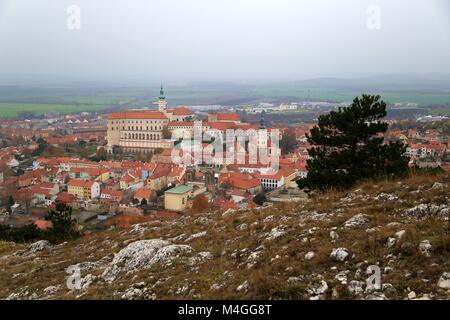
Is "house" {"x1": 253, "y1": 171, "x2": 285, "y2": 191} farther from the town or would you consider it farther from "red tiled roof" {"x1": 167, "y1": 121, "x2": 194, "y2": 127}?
"red tiled roof" {"x1": 167, "y1": 121, "x2": 194, "y2": 127}

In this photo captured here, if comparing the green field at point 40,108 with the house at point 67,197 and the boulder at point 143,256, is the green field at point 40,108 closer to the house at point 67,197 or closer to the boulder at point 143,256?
the house at point 67,197

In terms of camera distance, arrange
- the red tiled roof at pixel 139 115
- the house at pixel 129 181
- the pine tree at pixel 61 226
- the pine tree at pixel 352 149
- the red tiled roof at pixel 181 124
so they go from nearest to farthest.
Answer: the pine tree at pixel 352 149 < the pine tree at pixel 61 226 < the house at pixel 129 181 < the red tiled roof at pixel 181 124 < the red tiled roof at pixel 139 115

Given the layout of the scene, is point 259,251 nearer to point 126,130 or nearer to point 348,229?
point 348,229

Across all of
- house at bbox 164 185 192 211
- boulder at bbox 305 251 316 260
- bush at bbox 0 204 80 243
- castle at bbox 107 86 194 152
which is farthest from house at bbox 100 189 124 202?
boulder at bbox 305 251 316 260

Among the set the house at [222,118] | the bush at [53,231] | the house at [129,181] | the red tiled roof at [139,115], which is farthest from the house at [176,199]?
the house at [222,118]

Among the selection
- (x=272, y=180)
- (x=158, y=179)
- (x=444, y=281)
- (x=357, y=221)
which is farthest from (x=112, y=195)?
(x=444, y=281)

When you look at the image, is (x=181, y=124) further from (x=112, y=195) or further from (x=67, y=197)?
(x=67, y=197)
